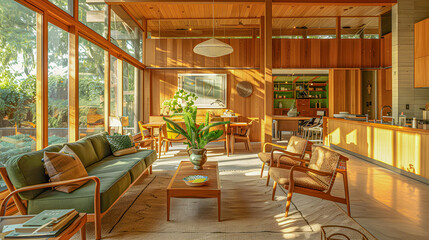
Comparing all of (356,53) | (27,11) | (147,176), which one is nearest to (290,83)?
(356,53)

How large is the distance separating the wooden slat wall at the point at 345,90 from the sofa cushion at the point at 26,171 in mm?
8864

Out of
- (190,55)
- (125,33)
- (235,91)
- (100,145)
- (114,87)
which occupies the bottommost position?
(100,145)

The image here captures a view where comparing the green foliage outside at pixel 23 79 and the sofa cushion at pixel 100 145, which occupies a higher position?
the green foliage outside at pixel 23 79

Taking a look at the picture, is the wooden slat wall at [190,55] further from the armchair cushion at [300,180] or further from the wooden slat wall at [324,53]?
the armchair cushion at [300,180]

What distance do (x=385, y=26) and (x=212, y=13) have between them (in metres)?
6.03

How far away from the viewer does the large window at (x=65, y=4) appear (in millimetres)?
4117

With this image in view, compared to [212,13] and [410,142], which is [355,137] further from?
[212,13]

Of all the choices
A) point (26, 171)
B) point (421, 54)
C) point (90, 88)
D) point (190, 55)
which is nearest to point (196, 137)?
point (26, 171)

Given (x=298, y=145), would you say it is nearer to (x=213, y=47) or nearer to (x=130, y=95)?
(x=213, y=47)

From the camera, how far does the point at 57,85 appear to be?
4270 mm

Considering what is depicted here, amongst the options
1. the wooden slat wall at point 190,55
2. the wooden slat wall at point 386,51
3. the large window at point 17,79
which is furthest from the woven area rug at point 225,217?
the wooden slat wall at point 386,51

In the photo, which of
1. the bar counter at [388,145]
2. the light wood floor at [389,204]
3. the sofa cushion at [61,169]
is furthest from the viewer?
the bar counter at [388,145]

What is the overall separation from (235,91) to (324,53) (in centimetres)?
333

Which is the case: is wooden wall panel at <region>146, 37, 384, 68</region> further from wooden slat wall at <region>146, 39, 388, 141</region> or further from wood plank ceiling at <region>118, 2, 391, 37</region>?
wood plank ceiling at <region>118, 2, 391, 37</region>
